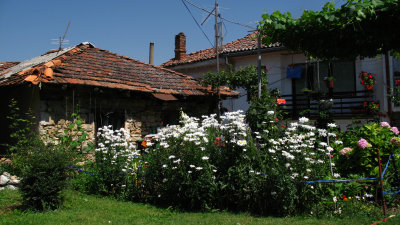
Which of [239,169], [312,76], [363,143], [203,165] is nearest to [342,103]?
[312,76]

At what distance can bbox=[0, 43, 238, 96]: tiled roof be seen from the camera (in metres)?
8.82

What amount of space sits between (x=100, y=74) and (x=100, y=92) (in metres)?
0.68

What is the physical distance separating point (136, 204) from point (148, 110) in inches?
196

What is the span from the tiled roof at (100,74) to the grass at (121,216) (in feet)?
11.5

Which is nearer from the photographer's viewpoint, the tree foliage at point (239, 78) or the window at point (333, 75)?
the tree foliage at point (239, 78)

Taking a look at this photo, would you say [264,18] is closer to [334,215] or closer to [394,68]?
[334,215]

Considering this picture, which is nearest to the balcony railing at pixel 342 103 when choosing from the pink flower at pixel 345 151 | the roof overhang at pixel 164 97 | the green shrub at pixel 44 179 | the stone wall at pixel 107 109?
the stone wall at pixel 107 109

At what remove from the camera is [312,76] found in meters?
14.9

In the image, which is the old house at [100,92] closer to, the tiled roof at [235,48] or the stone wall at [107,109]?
the stone wall at [107,109]

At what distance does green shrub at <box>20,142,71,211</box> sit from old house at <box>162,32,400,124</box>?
8.25m

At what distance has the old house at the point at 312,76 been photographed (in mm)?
13086

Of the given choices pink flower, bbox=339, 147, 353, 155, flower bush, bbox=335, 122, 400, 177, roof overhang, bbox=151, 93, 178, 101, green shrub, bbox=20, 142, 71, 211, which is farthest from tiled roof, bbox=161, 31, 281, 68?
green shrub, bbox=20, 142, 71, 211

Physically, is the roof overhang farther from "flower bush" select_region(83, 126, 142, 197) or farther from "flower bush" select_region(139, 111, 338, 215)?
"flower bush" select_region(139, 111, 338, 215)

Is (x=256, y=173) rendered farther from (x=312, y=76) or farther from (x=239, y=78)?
(x=312, y=76)
